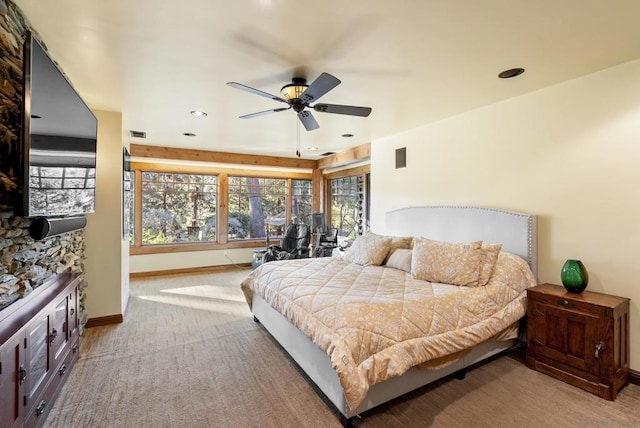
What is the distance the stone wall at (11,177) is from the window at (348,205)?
16.8ft

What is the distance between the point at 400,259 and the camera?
339 cm

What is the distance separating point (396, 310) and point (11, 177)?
247 cm

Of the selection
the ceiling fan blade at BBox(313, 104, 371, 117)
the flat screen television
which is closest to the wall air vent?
the flat screen television

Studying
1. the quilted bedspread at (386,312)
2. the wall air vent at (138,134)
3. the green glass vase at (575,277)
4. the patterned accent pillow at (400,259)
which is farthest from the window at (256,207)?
the green glass vase at (575,277)

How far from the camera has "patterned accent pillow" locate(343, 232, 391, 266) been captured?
141 inches

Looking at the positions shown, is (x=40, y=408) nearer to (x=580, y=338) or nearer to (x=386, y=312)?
(x=386, y=312)

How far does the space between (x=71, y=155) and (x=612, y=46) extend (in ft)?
12.9

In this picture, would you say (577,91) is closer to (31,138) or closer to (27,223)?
(31,138)

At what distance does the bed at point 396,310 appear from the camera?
1.87m

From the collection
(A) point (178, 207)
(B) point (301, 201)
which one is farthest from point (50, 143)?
(B) point (301, 201)

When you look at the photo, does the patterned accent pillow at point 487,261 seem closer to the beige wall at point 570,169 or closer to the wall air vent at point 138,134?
the beige wall at point 570,169

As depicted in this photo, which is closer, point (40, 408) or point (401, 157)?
point (40, 408)

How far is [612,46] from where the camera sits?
2176 millimetres

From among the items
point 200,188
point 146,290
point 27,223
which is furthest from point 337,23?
point 200,188
